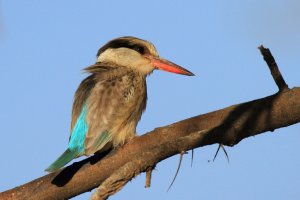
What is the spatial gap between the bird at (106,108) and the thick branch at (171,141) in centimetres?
32

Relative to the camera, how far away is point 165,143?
2.79m

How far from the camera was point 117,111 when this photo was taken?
14.9 feet

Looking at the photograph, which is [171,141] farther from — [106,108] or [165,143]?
[106,108]

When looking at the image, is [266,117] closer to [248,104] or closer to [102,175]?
[248,104]

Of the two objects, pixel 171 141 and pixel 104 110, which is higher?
pixel 104 110

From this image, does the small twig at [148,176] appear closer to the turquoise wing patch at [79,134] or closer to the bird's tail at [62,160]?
the bird's tail at [62,160]

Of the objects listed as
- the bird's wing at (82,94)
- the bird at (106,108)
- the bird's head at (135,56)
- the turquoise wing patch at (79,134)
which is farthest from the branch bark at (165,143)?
the bird's head at (135,56)

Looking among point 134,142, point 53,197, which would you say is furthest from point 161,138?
point 53,197

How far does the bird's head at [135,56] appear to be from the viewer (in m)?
5.29

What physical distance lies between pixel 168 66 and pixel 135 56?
1.22 ft

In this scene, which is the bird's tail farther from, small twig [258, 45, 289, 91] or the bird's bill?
the bird's bill

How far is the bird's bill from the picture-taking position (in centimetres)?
549

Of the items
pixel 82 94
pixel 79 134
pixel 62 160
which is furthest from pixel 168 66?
pixel 62 160

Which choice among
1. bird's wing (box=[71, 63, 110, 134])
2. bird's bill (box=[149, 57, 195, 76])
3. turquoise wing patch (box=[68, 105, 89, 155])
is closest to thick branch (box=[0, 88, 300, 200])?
turquoise wing patch (box=[68, 105, 89, 155])
